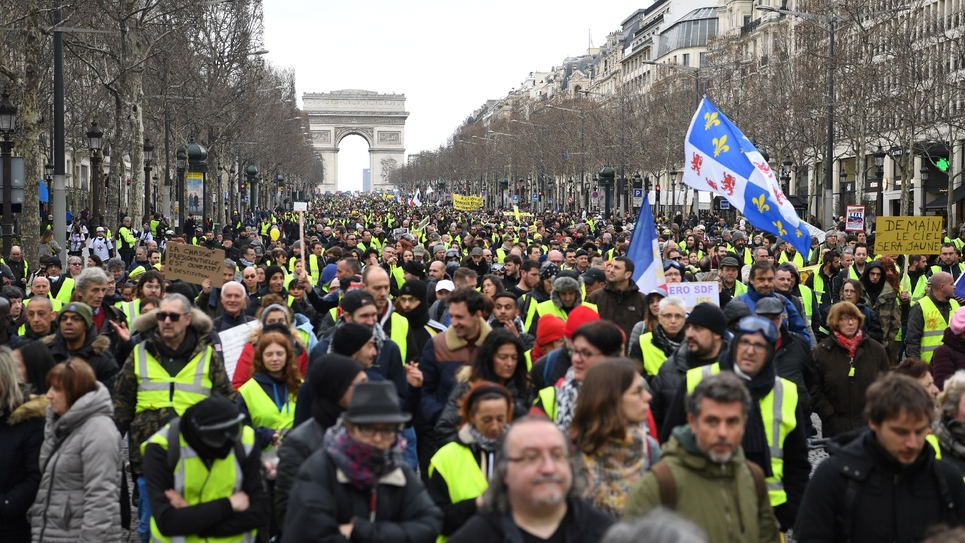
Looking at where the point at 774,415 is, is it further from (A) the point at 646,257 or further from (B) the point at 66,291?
(B) the point at 66,291

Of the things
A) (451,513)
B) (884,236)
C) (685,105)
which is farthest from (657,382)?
(685,105)

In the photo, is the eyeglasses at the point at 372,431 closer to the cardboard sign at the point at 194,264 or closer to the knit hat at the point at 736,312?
the knit hat at the point at 736,312

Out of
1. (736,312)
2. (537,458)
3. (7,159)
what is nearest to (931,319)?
(736,312)

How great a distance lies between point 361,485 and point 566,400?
3.67 ft

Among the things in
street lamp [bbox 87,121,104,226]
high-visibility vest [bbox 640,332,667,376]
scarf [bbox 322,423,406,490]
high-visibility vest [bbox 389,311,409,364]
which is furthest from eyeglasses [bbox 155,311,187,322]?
street lamp [bbox 87,121,104,226]

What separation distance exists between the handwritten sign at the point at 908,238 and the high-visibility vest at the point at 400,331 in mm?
7758

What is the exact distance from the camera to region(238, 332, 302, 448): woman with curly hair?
21.3 ft

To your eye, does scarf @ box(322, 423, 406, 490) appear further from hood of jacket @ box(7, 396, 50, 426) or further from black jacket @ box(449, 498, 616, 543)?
hood of jacket @ box(7, 396, 50, 426)

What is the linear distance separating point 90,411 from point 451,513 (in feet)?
5.67

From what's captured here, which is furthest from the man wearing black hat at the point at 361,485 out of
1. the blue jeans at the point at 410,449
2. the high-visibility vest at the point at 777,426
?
the blue jeans at the point at 410,449

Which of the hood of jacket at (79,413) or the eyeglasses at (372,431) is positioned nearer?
the eyeglasses at (372,431)

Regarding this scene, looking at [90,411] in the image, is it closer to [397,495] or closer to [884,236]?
[397,495]

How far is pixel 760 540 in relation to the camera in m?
4.44

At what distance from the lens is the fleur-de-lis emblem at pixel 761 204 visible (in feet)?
40.0
